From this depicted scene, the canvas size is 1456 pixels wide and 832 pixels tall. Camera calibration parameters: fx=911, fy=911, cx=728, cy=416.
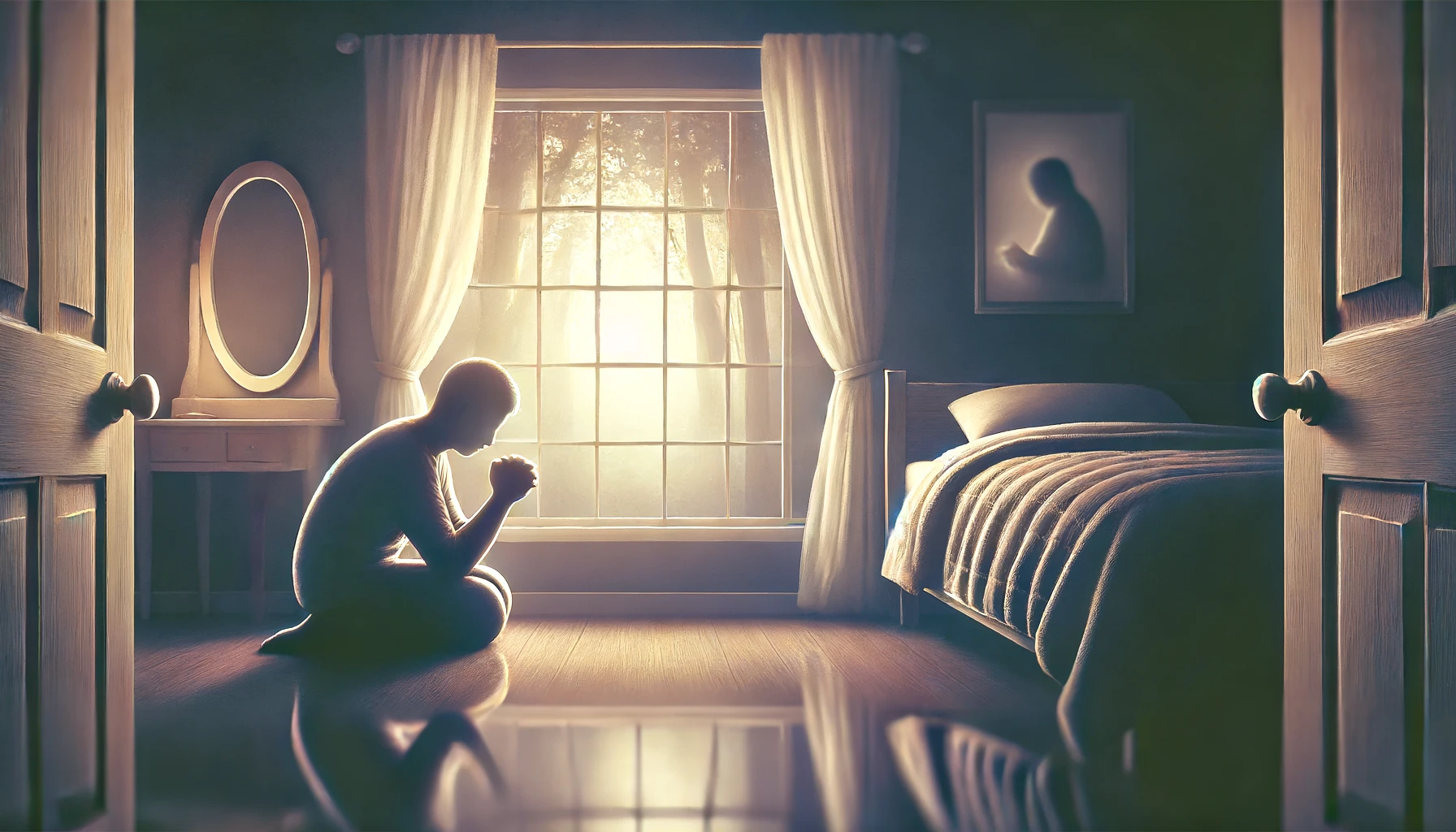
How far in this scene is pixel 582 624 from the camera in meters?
3.47

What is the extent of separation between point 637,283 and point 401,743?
2.65 meters

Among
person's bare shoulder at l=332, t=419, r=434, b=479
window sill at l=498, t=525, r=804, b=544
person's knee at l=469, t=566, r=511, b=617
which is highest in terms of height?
person's bare shoulder at l=332, t=419, r=434, b=479

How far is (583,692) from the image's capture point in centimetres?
234

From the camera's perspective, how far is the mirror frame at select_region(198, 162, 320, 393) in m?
3.75

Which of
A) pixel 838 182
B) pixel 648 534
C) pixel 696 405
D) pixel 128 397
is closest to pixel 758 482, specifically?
pixel 696 405

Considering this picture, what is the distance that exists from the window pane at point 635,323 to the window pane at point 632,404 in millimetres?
113

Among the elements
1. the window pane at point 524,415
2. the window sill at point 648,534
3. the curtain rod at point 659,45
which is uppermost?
the curtain rod at point 659,45

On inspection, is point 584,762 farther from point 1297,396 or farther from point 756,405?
point 756,405

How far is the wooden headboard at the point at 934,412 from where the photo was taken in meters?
3.56

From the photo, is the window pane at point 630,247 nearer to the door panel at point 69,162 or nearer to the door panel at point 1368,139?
the door panel at point 69,162

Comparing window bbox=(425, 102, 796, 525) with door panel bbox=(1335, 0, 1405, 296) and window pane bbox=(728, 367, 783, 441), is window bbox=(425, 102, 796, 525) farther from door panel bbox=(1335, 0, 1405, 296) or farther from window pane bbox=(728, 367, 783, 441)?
door panel bbox=(1335, 0, 1405, 296)

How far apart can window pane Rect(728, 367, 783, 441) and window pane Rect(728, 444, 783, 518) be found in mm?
65

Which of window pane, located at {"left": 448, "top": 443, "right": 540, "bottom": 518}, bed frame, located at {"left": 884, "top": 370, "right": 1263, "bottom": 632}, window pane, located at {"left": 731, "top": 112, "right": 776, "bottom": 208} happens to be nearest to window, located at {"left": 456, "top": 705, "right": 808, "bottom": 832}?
bed frame, located at {"left": 884, "top": 370, "right": 1263, "bottom": 632}

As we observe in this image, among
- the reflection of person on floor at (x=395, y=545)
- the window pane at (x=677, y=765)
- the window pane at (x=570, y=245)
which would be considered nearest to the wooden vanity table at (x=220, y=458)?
the reflection of person on floor at (x=395, y=545)
